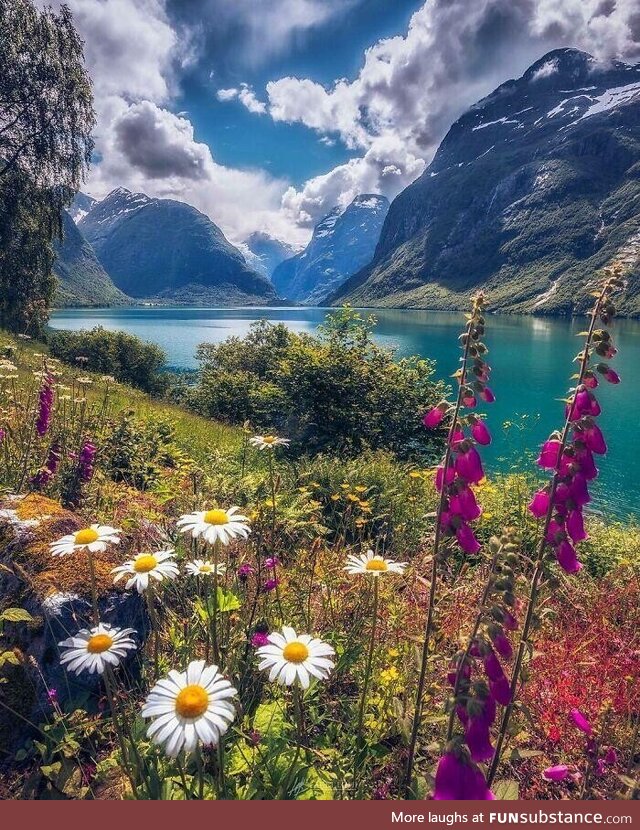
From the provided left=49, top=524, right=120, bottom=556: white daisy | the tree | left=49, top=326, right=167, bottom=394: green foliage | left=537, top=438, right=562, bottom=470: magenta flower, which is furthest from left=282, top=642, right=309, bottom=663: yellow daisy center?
left=49, top=326, right=167, bottom=394: green foliage

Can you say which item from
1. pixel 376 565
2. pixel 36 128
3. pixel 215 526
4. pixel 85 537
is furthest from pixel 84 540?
pixel 36 128

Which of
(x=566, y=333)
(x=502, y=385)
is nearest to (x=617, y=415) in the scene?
(x=502, y=385)

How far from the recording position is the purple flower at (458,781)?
1682 mm

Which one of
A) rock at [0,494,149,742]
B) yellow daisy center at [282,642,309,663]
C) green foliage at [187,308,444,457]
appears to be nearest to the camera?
yellow daisy center at [282,642,309,663]

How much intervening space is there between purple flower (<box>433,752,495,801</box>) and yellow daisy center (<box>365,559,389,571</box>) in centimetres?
117

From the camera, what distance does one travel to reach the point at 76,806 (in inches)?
82.9

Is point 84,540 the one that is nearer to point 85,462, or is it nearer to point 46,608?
point 46,608

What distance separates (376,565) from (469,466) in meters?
0.99

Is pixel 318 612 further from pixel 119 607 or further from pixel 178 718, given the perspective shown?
pixel 178 718

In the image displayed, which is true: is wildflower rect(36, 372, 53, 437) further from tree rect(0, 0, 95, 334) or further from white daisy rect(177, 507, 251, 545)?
tree rect(0, 0, 95, 334)

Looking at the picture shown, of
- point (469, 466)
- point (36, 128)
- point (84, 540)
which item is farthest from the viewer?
point (36, 128)

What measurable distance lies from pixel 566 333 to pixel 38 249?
9840 cm

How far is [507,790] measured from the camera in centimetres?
232

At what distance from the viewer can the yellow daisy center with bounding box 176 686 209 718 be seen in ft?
5.79
